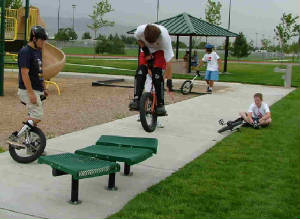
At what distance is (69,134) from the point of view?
7.89 metres

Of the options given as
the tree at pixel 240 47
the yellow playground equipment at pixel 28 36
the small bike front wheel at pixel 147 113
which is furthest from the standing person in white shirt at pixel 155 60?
the tree at pixel 240 47

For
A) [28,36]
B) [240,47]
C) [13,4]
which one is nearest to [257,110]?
[28,36]

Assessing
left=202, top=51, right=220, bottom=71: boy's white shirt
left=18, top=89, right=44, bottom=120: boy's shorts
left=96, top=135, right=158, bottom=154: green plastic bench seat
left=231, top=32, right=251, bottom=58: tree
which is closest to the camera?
left=96, top=135, right=158, bottom=154: green plastic bench seat

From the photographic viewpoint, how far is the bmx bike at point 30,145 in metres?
5.89

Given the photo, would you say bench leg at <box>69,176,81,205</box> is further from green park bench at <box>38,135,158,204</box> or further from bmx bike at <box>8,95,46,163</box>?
bmx bike at <box>8,95,46,163</box>

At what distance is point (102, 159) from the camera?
506 cm

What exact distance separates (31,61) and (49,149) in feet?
4.75

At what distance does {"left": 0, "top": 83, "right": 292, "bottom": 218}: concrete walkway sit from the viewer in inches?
174

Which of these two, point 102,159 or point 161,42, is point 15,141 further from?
point 161,42

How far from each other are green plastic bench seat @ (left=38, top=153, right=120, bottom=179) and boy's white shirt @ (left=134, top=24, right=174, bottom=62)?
2.84 metres

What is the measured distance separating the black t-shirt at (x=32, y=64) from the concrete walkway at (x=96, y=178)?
1012mm

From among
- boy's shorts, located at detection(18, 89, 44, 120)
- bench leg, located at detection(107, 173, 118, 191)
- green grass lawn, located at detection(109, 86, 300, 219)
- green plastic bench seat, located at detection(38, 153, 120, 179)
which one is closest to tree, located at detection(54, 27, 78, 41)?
green grass lawn, located at detection(109, 86, 300, 219)

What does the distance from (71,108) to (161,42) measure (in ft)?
15.2

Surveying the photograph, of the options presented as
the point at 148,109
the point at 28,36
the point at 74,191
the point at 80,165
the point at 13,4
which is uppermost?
the point at 13,4
